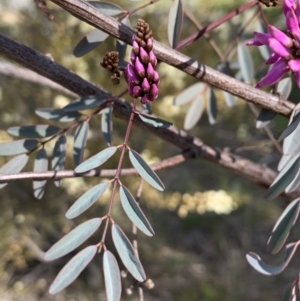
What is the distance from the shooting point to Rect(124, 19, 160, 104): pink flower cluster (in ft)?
1.09

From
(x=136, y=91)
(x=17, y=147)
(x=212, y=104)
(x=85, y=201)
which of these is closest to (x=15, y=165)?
(x=17, y=147)

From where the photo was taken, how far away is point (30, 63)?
1.55ft

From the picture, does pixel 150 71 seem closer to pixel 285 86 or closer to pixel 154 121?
pixel 154 121

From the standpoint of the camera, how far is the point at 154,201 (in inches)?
46.3

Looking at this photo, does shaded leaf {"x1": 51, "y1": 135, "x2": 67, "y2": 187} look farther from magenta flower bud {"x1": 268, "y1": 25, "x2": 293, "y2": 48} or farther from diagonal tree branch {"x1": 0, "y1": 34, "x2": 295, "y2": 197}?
magenta flower bud {"x1": 268, "y1": 25, "x2": 293, "y2": 48}

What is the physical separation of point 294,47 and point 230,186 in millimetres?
1080

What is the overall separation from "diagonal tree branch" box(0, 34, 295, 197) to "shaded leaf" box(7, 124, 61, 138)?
0.06 meters

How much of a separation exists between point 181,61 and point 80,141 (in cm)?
18

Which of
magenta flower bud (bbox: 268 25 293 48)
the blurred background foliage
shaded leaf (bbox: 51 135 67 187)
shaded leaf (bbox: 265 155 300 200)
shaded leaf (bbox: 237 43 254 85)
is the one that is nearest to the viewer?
magenta flower bud (bbox: 268 25 293 48)

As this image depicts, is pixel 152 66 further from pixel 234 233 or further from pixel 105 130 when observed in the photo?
pixel 234 233

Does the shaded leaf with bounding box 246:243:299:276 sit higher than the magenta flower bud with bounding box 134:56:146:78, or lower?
lower

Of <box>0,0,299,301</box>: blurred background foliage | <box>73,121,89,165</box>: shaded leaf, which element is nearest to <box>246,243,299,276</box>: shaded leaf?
<box>73,121,89,165</box>: shaded leaf

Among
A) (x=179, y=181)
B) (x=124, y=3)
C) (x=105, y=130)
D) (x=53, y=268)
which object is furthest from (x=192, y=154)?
(x=53, y=268)

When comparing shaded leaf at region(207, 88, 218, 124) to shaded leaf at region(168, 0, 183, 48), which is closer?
shaded leaf at region(168, 0, 183, 48)
